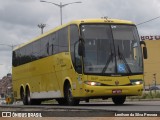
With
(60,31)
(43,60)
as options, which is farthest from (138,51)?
(43,60)

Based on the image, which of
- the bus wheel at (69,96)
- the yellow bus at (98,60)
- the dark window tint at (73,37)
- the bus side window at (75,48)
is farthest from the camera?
the bus wheel at (69,96)

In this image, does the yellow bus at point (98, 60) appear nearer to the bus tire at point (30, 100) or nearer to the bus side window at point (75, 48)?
the bus side window at point (75, 48)

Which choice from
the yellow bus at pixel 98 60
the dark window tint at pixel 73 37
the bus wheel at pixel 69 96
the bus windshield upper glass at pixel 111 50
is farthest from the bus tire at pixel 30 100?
the bus windshield upper glass at pixel 111 50

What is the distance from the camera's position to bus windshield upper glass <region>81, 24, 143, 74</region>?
19734 millimetres

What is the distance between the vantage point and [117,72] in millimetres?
19906

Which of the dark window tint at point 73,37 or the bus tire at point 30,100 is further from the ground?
the dark window tint at point 73,37

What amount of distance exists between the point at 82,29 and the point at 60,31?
248 centimetres

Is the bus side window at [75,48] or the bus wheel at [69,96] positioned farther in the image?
the bus wheel at [69,96]

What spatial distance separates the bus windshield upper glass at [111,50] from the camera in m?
19.7

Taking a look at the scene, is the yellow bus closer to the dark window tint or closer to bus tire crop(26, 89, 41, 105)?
the dark window tint

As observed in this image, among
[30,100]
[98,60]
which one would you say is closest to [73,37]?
[98,60]

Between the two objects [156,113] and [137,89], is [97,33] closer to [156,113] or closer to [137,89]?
[137,89]

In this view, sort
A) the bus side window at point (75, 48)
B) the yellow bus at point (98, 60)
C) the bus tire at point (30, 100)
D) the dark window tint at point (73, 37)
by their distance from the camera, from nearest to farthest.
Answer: the yellow bus at point (98, 60) < the bus side window at point (75, 48) < the dark window tint at point (73, 37) < the bus tire at point (30, 100)

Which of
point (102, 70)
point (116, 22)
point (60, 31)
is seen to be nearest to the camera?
point (102, 70)
